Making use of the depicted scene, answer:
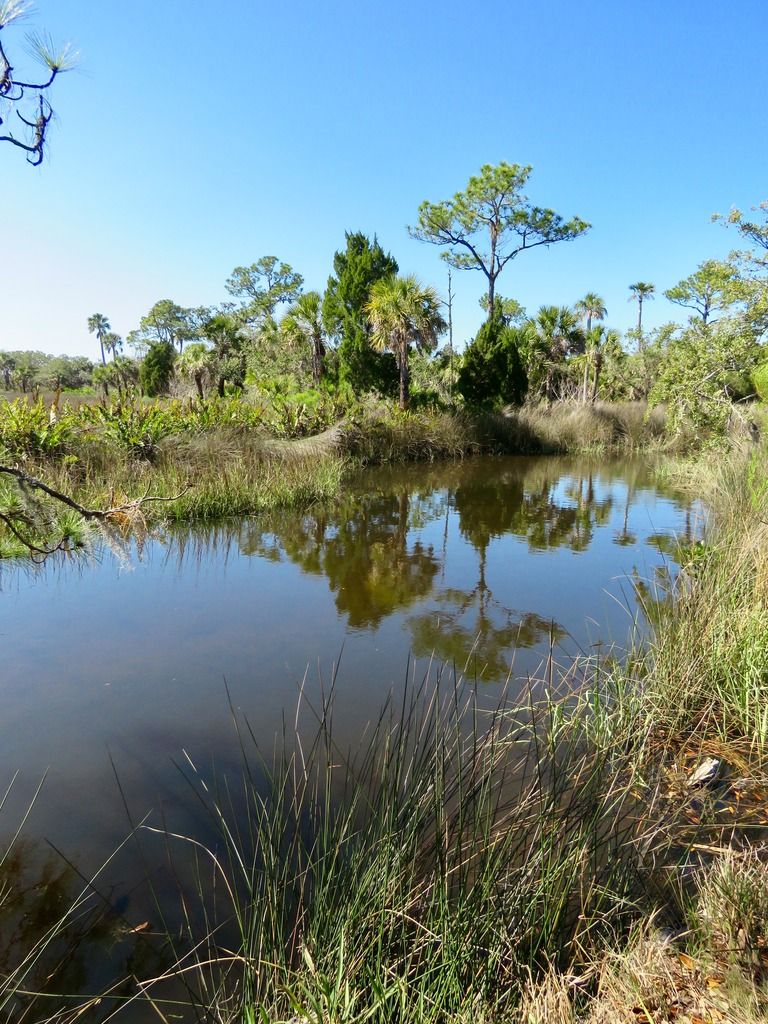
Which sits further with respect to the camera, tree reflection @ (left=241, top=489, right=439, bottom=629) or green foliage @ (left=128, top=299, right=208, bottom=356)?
green foliage @ (left=128, top=299, right=208, bottom=356)

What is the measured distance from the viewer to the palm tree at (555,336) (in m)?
27.4

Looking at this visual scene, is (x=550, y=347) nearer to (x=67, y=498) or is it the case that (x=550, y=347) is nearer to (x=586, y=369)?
(x=586, y=369)

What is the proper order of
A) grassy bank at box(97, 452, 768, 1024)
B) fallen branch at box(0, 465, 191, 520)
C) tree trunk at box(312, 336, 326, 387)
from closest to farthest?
grassy bank at box(97, 452, 768, 1024)
fallen branch at box(0, 465, 191, 520)
tree trunk at box(312, 336, 326, 387)

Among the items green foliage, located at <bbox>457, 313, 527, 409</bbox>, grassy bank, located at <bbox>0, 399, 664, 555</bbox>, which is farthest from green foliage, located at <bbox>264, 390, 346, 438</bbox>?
green foliage, located at <bbox>457, 313, 527, 409</bbox>

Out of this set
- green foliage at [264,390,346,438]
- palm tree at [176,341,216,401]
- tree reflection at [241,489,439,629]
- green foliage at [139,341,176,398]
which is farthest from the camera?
green foliage at [139,341,176,398]

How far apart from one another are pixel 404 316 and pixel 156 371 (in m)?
18.8

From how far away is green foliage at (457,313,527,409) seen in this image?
20.6 m

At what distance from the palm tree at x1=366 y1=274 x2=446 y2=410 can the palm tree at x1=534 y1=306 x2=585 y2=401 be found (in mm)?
9650

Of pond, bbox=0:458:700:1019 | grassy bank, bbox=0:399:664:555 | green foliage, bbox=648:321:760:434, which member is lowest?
pond, bbox=0:458:700:1019

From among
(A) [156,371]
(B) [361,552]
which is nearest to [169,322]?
(A) [156,371]

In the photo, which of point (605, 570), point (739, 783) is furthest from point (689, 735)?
point (605, 570)

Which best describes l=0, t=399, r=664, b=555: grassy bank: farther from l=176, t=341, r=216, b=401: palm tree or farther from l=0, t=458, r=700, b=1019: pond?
l=176, t=341, r=216, b=401: palm tree

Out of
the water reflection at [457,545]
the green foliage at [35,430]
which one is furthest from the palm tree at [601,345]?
the green foliage at [35,430]

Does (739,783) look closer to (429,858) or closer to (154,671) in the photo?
(429,858)
